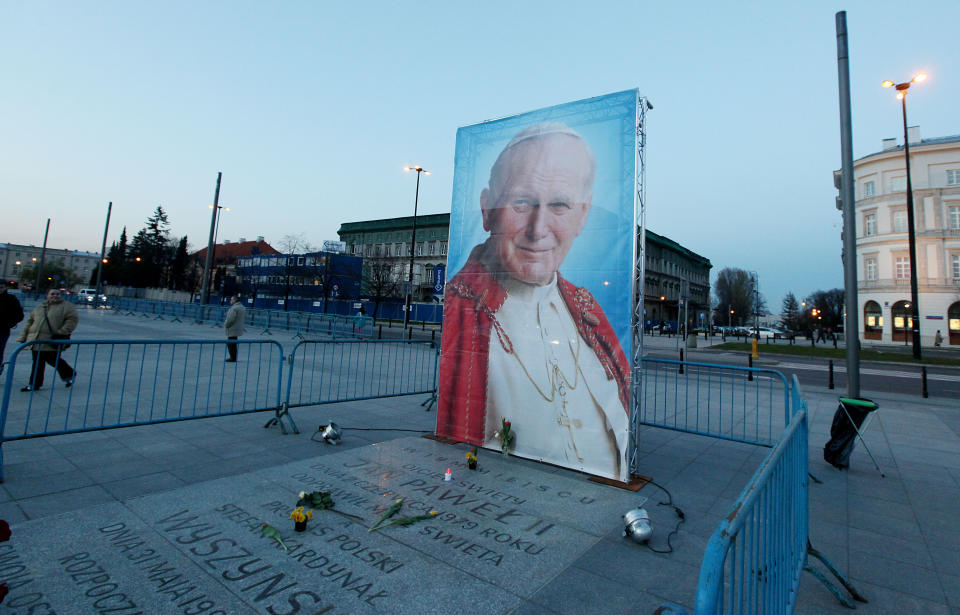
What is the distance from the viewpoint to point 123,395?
7832mm

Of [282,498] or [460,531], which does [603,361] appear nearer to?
[460,531]

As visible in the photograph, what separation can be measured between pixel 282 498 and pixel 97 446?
9.93 ft

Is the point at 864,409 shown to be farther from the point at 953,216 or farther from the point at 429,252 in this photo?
the point at 429,252

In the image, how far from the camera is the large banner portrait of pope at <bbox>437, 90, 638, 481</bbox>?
4.96m

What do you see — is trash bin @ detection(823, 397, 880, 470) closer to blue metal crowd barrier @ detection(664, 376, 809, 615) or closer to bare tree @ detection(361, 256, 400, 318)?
blue metal crowd barrier @ detection(664, 376, 809, 615)

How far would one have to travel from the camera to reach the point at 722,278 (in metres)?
103

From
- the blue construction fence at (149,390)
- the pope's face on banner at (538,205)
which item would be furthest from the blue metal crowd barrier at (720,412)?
the blue construction fence at (149,390)

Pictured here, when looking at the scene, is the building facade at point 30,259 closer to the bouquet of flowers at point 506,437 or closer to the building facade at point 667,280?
the building facade at point 667,280

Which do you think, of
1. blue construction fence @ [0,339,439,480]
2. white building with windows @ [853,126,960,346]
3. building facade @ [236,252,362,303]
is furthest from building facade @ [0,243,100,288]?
white building with windows @ [853,126,960,346]

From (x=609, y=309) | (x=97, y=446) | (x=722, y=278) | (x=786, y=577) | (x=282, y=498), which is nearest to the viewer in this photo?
(x=786, y=577)

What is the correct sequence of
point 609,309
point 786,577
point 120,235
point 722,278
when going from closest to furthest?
point 786,577, point 609,309, point 120,235, point 722,278

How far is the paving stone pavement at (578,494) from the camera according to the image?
293cm

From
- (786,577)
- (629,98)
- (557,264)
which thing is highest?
(629,98)

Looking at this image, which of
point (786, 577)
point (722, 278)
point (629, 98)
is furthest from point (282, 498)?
point (722, 278)
